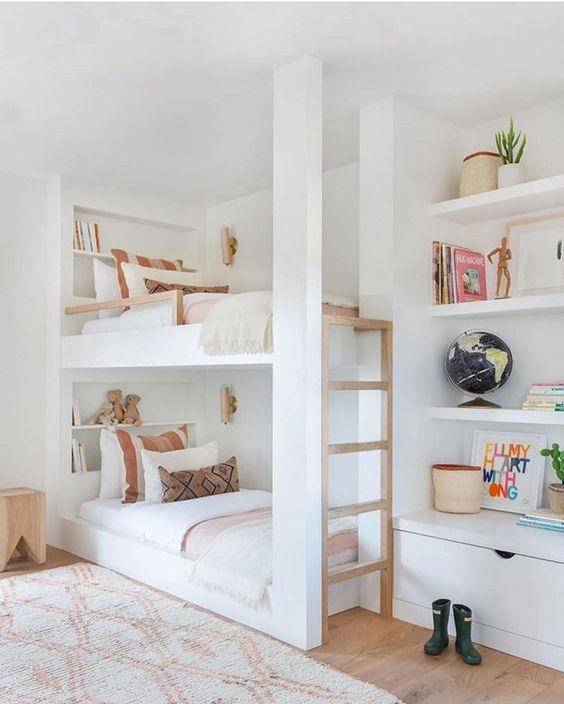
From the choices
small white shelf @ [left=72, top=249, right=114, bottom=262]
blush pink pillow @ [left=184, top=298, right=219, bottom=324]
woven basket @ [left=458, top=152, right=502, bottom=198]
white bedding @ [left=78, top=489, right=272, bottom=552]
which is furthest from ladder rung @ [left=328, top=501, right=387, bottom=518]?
small white shelf @ [left=72, top=249, right=114, bottom=262]

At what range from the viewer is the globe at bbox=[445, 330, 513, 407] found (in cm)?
305

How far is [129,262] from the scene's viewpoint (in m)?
4.34

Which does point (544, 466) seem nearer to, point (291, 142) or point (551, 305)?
point (551, 305)

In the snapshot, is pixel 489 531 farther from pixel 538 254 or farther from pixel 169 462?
pixel 169 462

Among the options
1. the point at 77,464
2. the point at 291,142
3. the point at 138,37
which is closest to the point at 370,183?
the point at 291,142

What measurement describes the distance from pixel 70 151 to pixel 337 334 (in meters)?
1.93

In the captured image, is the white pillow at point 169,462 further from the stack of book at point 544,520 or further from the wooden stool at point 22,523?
the stack of book at point 544,520

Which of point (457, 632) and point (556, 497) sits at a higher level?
point (556, 497)

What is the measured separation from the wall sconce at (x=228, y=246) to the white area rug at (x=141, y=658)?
240 cm

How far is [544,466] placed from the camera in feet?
9.95

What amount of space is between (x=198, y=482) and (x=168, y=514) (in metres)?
0.41

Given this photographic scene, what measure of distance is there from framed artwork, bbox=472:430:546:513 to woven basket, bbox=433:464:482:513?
0.12 meters

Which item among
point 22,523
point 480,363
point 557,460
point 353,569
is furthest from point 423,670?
point 22,523

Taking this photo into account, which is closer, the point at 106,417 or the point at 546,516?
the point at 546,516
